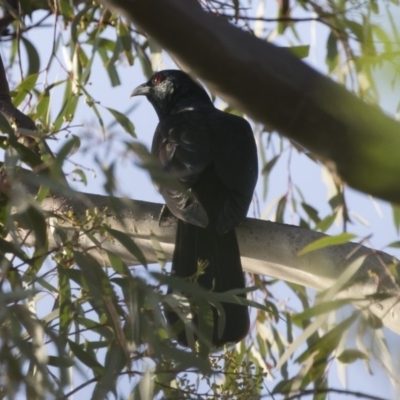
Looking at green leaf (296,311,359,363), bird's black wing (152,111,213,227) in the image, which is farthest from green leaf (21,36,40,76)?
green leaf (296,311,359,363)

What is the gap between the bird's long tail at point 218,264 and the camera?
2.92m

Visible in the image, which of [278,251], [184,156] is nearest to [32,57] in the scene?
[184,156]

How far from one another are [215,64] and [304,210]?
3.23 meters

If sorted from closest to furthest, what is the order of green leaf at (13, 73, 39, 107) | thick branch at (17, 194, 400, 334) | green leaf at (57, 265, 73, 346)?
green leaf at (57, 265, 73, 346), thick branch at (17, 194, 400, 334), green leaf at (13, 73, 39, 107)

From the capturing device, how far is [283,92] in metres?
0.90

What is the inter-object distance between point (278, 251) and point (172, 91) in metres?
2.43

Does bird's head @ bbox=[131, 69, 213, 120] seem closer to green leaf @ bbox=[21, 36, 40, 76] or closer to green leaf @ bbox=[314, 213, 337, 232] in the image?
green leaf @ bbox=[21, 36, 40, 76]

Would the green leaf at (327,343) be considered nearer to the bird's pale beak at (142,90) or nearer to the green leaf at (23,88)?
the green leaf at (23,88)

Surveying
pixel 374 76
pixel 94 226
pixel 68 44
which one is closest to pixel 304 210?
pixel 68 44

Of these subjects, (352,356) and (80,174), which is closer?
(352,356)

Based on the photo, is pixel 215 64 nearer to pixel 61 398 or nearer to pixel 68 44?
pixel 61 398

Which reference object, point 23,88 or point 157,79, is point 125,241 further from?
point 157,79

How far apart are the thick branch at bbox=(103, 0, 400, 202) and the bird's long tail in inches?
77.0

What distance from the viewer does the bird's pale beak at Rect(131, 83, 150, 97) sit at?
16.1 feet
